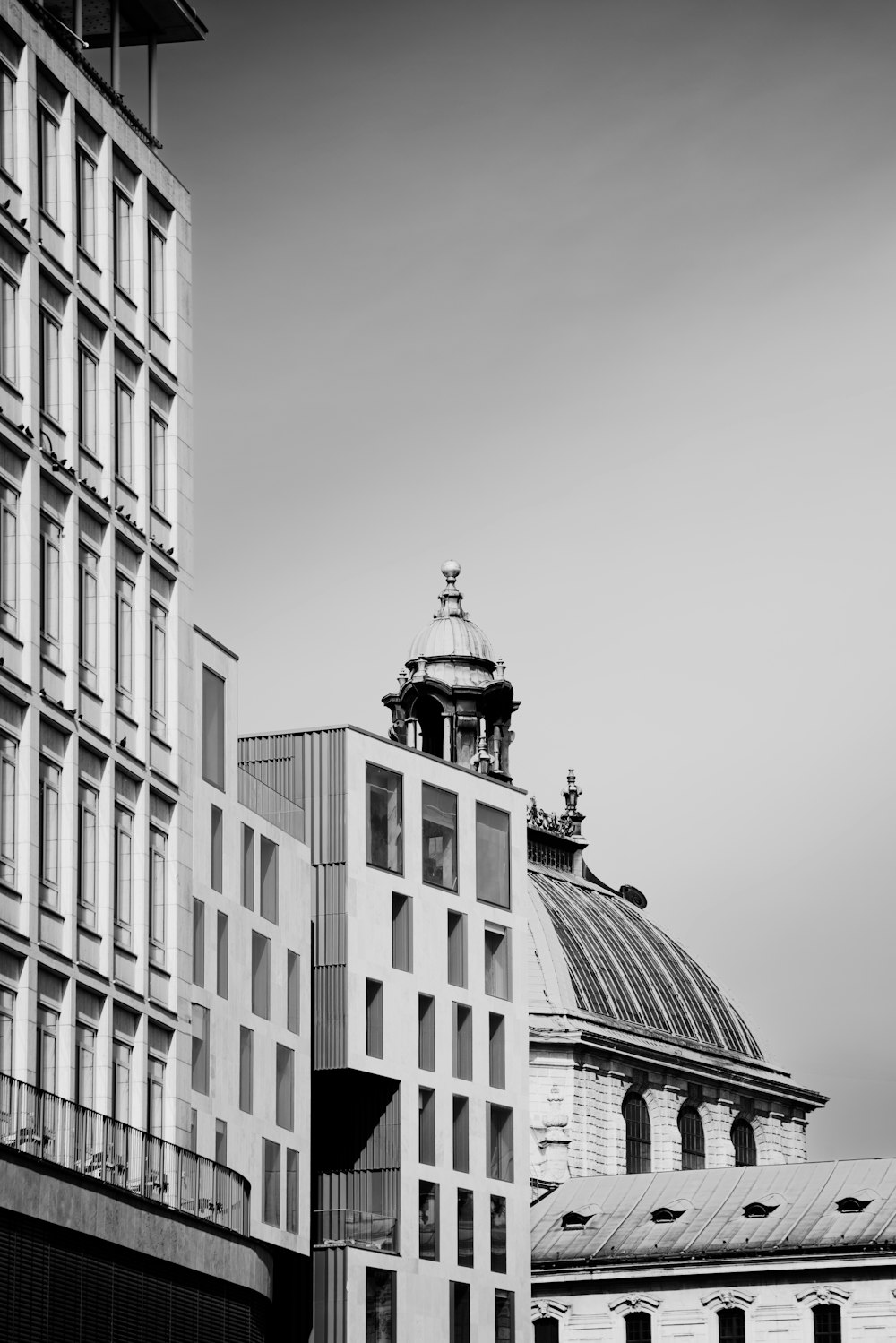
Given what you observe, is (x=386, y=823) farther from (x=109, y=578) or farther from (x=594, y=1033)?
(x=594, y=1033)

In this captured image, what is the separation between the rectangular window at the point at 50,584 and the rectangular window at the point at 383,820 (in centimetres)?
2163

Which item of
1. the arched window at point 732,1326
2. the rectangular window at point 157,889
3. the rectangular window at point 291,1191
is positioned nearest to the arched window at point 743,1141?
the arched window at point 732,1326

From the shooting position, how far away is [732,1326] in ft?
358

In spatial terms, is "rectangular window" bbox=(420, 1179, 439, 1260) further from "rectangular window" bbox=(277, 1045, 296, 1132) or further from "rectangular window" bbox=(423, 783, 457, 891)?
"rectangular window" bbox=(423, 783, 457, 891)

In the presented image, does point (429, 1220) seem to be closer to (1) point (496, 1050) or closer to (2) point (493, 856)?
(1) point (496, 1050)

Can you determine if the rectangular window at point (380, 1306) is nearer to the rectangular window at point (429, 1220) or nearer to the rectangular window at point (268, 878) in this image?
the rectangular window at point (429, 1220)

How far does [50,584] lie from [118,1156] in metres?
10.6

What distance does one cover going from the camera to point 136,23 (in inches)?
2315

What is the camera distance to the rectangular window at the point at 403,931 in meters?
72.2

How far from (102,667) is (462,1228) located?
82.9 ft

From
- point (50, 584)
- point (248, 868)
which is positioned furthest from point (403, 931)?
point (50, 584)

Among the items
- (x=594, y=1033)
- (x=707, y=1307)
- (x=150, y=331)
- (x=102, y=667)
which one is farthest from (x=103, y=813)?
(x=594, y=1033)

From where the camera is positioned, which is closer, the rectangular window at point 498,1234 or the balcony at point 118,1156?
the balcony at point 118,1156

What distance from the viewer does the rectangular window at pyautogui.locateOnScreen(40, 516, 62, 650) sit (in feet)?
166
